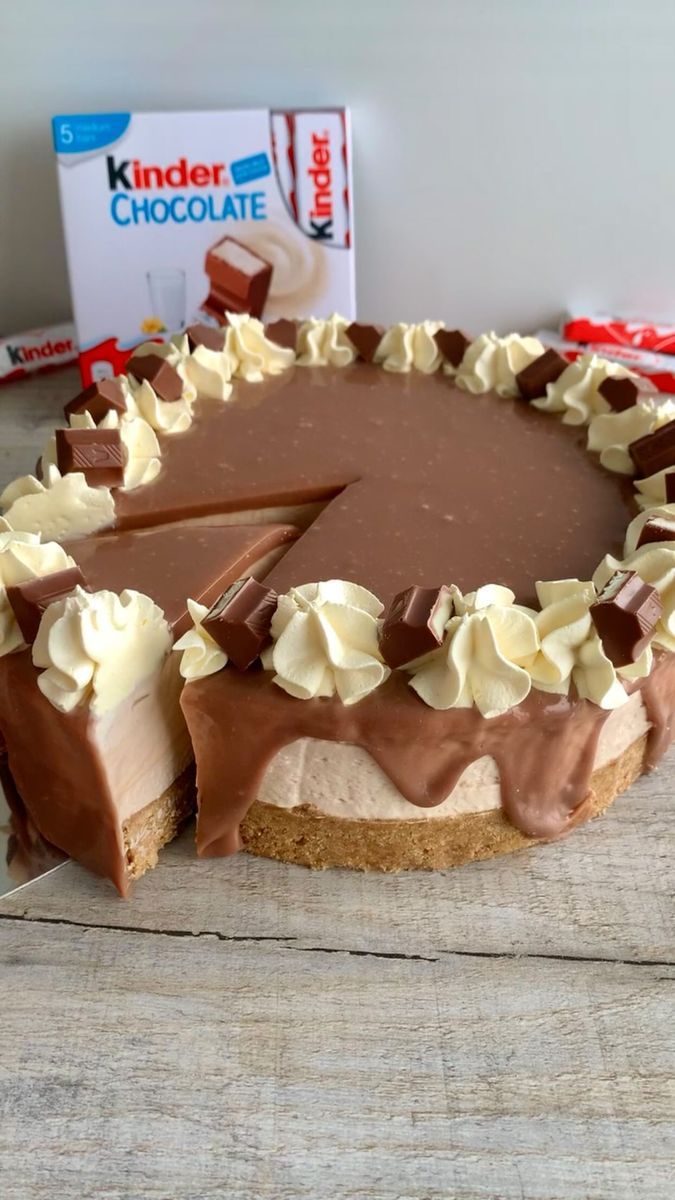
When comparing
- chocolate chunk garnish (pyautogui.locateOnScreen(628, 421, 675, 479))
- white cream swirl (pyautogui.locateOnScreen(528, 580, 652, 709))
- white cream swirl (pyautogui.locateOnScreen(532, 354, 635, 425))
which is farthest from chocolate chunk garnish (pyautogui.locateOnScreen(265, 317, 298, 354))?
white cream swirl (pyautogui.locateOnScreen(528, 580, 652, 709))

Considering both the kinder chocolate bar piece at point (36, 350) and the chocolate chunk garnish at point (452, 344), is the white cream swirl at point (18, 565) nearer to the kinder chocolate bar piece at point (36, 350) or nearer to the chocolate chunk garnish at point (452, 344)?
the chocolate chunk garnish at point (452, 344)

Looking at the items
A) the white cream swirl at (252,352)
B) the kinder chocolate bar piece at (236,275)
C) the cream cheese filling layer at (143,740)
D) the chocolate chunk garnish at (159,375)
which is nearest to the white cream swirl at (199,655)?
the cream cheese filling layer at (143,740)

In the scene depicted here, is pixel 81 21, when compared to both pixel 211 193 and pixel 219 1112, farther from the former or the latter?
pixel 219 1112

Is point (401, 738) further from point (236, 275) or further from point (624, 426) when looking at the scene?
point (236, 275)

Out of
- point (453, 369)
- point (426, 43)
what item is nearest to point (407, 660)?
point (453, 369)

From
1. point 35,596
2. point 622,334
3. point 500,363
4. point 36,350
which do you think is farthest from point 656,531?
point 36,350

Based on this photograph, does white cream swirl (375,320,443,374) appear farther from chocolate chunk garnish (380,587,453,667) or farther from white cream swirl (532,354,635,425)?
chocolate chunk garnish (380,587,453,667)
